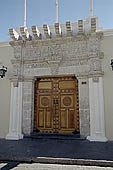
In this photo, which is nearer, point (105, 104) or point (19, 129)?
point (105, 104)

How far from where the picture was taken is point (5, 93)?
21.6ft

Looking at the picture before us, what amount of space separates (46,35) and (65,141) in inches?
159

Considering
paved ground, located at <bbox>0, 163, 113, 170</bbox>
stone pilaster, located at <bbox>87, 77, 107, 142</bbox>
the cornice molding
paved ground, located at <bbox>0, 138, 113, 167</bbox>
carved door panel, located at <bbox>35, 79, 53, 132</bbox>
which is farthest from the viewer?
the cornice molding

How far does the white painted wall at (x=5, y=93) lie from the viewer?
6.36 metres

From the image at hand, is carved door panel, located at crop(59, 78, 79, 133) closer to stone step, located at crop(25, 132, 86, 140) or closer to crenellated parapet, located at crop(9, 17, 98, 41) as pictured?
stone step, located at crop(25, 132, 86, 140)

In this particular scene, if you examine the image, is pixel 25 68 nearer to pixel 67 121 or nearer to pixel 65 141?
pixel 67 121

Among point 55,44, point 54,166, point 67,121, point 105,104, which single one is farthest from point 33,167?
point 55,44

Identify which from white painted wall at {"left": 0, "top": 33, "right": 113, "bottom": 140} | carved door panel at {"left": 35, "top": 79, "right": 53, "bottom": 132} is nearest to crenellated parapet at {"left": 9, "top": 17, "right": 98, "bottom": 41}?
white painted wall at {"left": 0, "top": 33, "right": 113, "bottom": 140}

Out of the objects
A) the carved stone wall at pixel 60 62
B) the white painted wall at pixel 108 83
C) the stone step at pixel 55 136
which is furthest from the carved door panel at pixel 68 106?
the white painted wall at pixel 108 83

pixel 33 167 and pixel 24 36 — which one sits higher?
pixel 24 36

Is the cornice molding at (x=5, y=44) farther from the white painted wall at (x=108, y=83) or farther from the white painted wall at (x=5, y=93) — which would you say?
the white painted wall at (x=108, y=83)

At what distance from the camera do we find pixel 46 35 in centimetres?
638

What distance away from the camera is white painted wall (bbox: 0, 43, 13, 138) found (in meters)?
6.36

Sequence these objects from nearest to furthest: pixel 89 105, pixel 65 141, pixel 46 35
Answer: pixel 65 141, pixel 89 105, pixel 46 35
